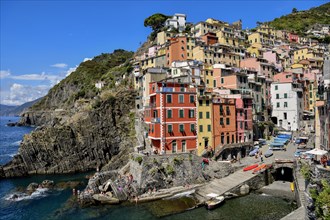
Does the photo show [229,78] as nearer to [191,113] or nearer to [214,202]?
[191,113]

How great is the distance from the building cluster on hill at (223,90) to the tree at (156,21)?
6408mm

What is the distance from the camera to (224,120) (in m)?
51.2

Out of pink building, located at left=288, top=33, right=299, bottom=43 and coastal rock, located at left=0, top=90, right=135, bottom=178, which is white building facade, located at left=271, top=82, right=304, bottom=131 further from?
pink building, located at left=288, top=33, right=299, bottom=43

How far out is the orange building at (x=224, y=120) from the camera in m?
50.0

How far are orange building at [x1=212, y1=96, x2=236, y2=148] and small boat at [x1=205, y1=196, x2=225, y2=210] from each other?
1444cm

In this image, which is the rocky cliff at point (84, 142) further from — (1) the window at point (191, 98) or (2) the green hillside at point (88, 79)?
(1) the window at point (191, 98)

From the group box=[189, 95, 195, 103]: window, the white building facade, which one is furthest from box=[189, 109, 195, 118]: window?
the white building facade

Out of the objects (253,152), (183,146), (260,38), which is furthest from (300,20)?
(183,146)

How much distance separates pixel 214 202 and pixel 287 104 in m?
44.2

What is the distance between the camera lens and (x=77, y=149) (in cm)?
6744

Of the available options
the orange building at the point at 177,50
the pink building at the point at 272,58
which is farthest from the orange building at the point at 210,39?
the pink building at the point at 272,58

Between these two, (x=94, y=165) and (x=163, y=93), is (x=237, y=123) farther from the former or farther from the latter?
(x=94, y=165)

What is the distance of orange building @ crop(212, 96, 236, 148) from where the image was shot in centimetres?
5003

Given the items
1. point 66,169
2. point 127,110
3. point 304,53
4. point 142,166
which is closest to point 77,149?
point 66,169
